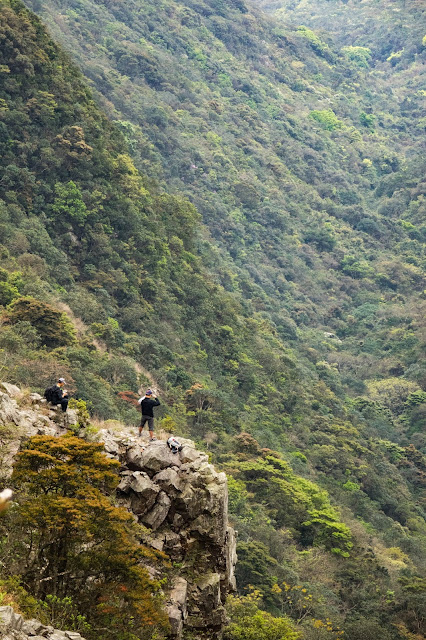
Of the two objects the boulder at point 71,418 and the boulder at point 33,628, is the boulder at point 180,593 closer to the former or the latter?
the boulder at point 71,418

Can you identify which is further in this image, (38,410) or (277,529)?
(277,529)

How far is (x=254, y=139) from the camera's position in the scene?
94.1 meters

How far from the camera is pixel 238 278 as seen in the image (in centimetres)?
6719

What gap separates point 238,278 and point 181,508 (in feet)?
166

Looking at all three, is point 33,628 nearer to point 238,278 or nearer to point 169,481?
point 169,481

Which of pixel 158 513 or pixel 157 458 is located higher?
pixel 157 458

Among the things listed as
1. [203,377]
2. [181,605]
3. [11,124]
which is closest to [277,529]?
[203,377]

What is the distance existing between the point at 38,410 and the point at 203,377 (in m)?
26.8

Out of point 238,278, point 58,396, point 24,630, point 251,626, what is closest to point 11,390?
point 58,396

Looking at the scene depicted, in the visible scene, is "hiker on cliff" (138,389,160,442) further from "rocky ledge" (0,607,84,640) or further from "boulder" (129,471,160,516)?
Result: "rocky ledge" (0,607,84,640)

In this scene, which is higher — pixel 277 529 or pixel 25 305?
pixel 25 305

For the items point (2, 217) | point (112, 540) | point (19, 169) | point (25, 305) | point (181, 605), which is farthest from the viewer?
point (19, 169)

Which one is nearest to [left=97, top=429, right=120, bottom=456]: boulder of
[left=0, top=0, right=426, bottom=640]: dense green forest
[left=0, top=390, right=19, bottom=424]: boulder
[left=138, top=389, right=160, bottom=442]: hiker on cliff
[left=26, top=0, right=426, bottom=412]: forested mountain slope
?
[left=138, top=389, right=160, bottom=442]: hiker on cliff

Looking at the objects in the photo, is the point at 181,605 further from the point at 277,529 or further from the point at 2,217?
the point at 2,217
